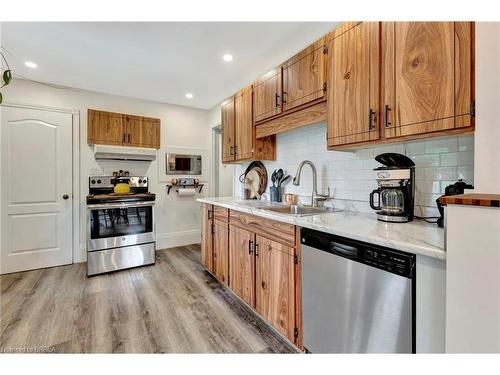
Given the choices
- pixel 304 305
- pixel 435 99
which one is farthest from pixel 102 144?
pixel 435 99

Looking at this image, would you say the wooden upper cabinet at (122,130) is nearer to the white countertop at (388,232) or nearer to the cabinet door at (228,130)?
the cabinet door at (228,130)

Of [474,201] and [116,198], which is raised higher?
[474,201]

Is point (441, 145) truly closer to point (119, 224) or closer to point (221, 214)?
point (221, 214)

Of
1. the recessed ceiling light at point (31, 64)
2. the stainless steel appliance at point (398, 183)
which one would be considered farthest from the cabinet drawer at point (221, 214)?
the recessed ceiling light at point (31, 64)

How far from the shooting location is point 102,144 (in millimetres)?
3408

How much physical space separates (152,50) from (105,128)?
5.52 ft

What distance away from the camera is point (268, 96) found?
7.48ft

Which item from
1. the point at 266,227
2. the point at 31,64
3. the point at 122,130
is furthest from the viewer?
the point at 122,130

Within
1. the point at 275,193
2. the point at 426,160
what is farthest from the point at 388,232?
the point at 275,193

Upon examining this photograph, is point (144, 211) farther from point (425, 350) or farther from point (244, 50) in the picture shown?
point (425, 350)

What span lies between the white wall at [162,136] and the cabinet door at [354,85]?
307 cm

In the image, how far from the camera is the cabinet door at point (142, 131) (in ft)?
11.8

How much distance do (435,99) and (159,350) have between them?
7.39 ft

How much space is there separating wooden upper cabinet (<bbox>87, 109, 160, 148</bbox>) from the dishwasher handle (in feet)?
11.2
